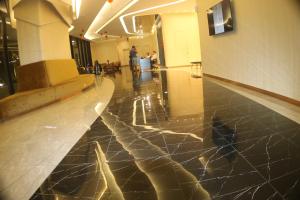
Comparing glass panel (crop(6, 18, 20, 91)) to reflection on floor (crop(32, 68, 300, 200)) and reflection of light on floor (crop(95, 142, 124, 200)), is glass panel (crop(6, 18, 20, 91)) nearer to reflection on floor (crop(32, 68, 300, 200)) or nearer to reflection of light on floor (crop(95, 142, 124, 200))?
reflection on floor (crop(32, 68, 300, 200))

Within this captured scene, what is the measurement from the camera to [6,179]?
3.08m

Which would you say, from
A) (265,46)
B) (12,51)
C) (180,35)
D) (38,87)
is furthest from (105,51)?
(265,46)

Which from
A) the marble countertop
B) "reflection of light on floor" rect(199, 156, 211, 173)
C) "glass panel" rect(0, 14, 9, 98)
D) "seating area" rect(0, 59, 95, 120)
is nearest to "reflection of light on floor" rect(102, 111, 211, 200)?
"reflection of light on floor" rect(199, 156, 211, 173)

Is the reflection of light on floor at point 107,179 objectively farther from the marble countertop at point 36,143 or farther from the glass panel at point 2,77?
the glass panel at point 2,77

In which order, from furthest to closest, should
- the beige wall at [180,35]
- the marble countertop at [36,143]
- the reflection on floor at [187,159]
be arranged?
the beige wall at [180,35] → the marble countertop at [36,143] → the reflection on floor at [187,159]

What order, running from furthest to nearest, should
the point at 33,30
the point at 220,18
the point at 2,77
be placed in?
the point at 2,77 < the point at 33,30 < the point at 220,18

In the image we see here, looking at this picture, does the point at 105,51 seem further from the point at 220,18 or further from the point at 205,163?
the point at 205,163

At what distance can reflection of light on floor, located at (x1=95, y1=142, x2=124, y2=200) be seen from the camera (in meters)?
2.38

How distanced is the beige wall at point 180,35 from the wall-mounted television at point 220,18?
29.1 ft

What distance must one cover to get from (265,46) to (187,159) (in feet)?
11.2

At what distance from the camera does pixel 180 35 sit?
17.6 metres

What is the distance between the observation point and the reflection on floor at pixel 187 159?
2.32 meters

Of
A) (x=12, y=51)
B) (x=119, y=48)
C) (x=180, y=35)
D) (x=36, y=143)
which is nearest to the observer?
(x=36, y=143)

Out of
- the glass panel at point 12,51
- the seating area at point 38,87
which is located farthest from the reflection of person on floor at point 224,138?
the glass panel at point 12,51
